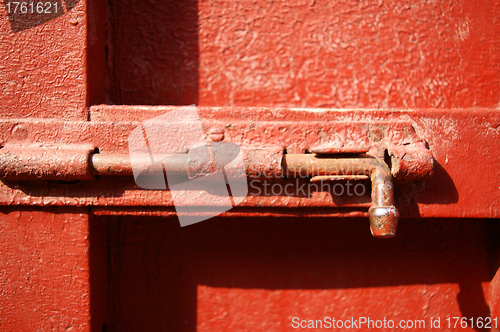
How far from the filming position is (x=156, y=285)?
64 centimetres

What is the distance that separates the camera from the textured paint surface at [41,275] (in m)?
0.53

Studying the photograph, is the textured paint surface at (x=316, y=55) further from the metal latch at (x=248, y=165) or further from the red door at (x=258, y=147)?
the metal latch at (x=248, y=165)

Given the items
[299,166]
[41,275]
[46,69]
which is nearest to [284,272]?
[299,166]

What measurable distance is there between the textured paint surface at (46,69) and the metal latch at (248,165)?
93 millimetres

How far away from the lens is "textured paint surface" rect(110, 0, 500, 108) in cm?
62

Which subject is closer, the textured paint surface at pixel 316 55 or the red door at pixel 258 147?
the red door at pixel 258 147

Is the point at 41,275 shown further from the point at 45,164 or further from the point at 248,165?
the point at 248,165

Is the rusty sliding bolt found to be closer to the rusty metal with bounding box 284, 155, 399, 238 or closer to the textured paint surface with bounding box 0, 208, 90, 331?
the rusty metal with bounding box 284, 155, 399, 238

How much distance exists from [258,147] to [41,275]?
50 centimetres

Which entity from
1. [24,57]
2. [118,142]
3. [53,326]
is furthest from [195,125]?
[53,326]

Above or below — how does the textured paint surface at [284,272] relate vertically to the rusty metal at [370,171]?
below

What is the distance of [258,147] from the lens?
1.63 feet

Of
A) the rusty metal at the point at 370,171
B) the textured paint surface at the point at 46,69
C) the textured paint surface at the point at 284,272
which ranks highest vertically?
the textured paint surface at the point at 46,69

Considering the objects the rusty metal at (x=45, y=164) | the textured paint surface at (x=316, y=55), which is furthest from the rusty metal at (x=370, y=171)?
the rusty metal at (x=45, y=164)
